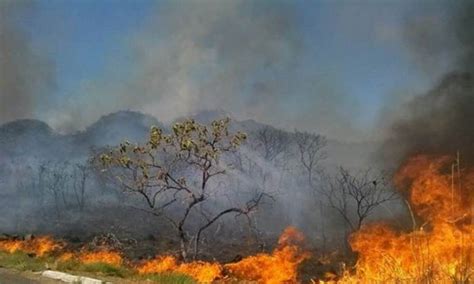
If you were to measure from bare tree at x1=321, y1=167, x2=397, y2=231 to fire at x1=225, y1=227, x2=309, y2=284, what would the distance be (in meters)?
3.74

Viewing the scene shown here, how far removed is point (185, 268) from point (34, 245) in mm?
7956

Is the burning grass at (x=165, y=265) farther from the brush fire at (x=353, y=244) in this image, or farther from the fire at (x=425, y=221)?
the fire at (x=425, y=221)

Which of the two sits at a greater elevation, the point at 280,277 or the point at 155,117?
the point at 155,117

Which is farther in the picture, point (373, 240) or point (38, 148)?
point (38, 148)

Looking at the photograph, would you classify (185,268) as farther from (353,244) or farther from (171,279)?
(353,244)

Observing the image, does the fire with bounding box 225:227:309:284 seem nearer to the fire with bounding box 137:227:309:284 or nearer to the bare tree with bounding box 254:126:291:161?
the fire with bounding box 137:227:309:284

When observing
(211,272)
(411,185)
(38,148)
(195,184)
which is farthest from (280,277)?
(38,148)

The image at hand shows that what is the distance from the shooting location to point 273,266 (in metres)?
18.5

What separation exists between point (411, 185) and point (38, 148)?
20.3 meters

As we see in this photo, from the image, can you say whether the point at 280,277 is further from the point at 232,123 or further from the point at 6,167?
the point at 6,167

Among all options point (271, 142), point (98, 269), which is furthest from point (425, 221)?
point (271, 142)

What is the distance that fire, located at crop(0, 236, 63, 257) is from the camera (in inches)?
814

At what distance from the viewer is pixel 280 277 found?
1727 centimetres

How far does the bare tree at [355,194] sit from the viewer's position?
2279cm
